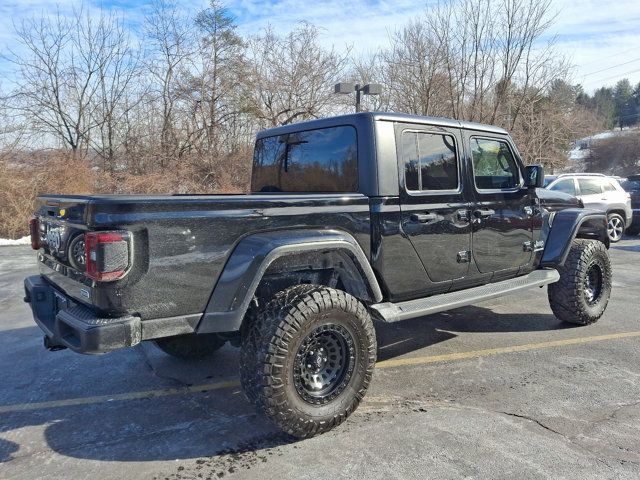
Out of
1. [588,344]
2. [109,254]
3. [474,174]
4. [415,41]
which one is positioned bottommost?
[588,344]

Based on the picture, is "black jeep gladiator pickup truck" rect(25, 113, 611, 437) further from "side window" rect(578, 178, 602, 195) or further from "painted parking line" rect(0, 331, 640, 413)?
"side window" rect(578, 178, 602, 195)

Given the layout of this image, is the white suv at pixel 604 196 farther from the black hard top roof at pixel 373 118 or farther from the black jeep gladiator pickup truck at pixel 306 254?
the black hard top roof at pixel 373 118

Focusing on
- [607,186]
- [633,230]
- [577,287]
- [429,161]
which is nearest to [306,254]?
[429,161]

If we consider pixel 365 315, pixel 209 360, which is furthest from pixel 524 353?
pixel 209 360

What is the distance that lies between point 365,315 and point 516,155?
104 inches

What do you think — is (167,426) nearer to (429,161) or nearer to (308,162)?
(308,162)

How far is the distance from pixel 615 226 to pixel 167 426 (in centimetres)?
1266

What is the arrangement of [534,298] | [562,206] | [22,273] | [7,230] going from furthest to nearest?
[7,230]
[22,273]
[534,298]
[562,206]

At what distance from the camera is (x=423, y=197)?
392 cm

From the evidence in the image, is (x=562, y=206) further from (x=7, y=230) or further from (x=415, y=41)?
(x=415, y=41)

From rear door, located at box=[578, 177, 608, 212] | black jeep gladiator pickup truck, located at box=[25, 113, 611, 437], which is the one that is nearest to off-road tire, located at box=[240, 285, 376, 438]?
black jeep gladiator pickup truck, located at box=[25, 113, 611, 437]

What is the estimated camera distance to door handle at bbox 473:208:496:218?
4.31m

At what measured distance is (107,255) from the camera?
258 cm

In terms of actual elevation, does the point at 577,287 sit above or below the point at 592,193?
below
